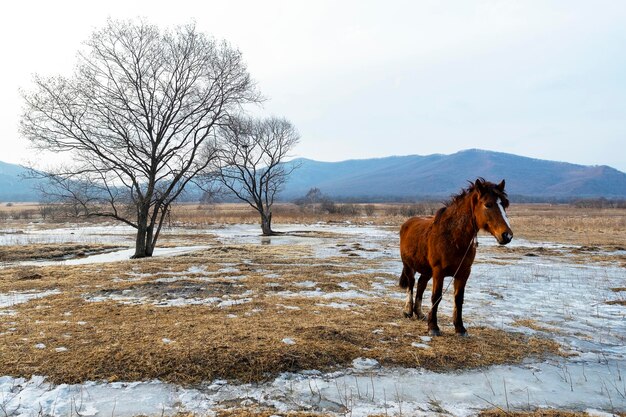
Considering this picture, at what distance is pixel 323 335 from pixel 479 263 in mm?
12847

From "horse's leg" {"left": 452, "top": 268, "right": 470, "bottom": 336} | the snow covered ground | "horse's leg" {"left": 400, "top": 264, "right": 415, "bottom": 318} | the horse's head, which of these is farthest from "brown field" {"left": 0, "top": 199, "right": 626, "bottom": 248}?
the horse's head

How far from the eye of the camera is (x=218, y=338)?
19.3 ft

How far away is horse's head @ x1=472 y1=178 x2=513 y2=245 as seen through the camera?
18.5 ft

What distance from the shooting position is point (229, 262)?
1611 cm

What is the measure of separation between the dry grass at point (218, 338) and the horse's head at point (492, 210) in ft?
5.86

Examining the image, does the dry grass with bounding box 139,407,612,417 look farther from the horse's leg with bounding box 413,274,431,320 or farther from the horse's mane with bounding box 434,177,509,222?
the horse's leg with bounding box 413,274,431,320

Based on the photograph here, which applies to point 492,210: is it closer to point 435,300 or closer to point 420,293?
point 435,300

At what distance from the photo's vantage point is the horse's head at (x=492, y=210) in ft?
18.5

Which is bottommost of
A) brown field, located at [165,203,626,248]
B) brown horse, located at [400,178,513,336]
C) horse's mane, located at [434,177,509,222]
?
brown field, located at [165,203,626,248]

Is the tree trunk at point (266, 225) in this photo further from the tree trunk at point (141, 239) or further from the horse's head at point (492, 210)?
the horse's head at point (492, 210)

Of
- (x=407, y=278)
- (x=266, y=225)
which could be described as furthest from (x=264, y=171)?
(x=407, y=278)

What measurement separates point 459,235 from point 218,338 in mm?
4117

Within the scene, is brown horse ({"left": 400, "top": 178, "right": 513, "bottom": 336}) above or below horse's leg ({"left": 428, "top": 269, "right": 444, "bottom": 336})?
above

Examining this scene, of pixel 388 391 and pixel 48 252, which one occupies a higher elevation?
pixel 388 391
